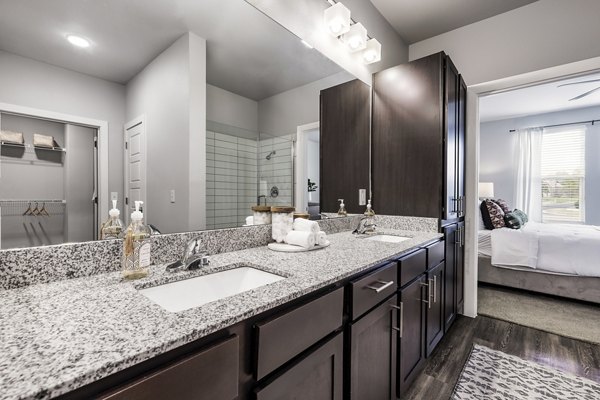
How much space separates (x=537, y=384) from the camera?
5.21 feet

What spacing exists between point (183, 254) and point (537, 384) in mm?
2067

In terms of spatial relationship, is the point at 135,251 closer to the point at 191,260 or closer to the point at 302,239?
the point at 191,260

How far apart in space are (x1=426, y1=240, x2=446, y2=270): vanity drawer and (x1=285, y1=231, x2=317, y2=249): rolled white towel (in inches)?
29.1

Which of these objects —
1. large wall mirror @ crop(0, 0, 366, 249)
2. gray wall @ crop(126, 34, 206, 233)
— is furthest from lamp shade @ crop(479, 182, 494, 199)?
gray wall @ crop(126, 34, 206, 233)

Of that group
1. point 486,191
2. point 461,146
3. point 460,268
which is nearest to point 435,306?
point 460,268

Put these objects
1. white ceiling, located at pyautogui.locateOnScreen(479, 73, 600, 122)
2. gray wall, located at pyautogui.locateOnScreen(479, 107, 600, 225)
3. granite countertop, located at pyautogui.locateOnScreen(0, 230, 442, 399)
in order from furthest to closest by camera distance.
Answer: gray wall, located at pyautogui.locateOnScreen(479, 107, 600, 225) → white ceiling, located at pyautogui.locateOnScreen(479, 73, 600, 122) → granite countertop, located at pyautogui.locateOnScreen(0, 230, 442, 399)

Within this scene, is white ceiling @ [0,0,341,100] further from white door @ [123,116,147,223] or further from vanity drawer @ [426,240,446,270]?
vanity drawer @ [426,240,446,270]

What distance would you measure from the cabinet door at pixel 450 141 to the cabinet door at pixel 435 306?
44cm

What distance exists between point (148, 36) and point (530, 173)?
6.35m

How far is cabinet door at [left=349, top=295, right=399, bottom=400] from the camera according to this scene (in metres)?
1.00

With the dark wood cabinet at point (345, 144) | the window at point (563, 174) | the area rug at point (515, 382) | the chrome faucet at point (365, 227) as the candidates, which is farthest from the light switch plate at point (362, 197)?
the window at point (563, 174)

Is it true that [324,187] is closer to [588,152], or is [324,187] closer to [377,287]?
[377,287]

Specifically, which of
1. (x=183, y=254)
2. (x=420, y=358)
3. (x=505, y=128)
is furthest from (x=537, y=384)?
(x=505, y=128)

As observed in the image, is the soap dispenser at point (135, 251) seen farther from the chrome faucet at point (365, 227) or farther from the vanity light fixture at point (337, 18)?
the vanity light fixture at point (337, 18)
